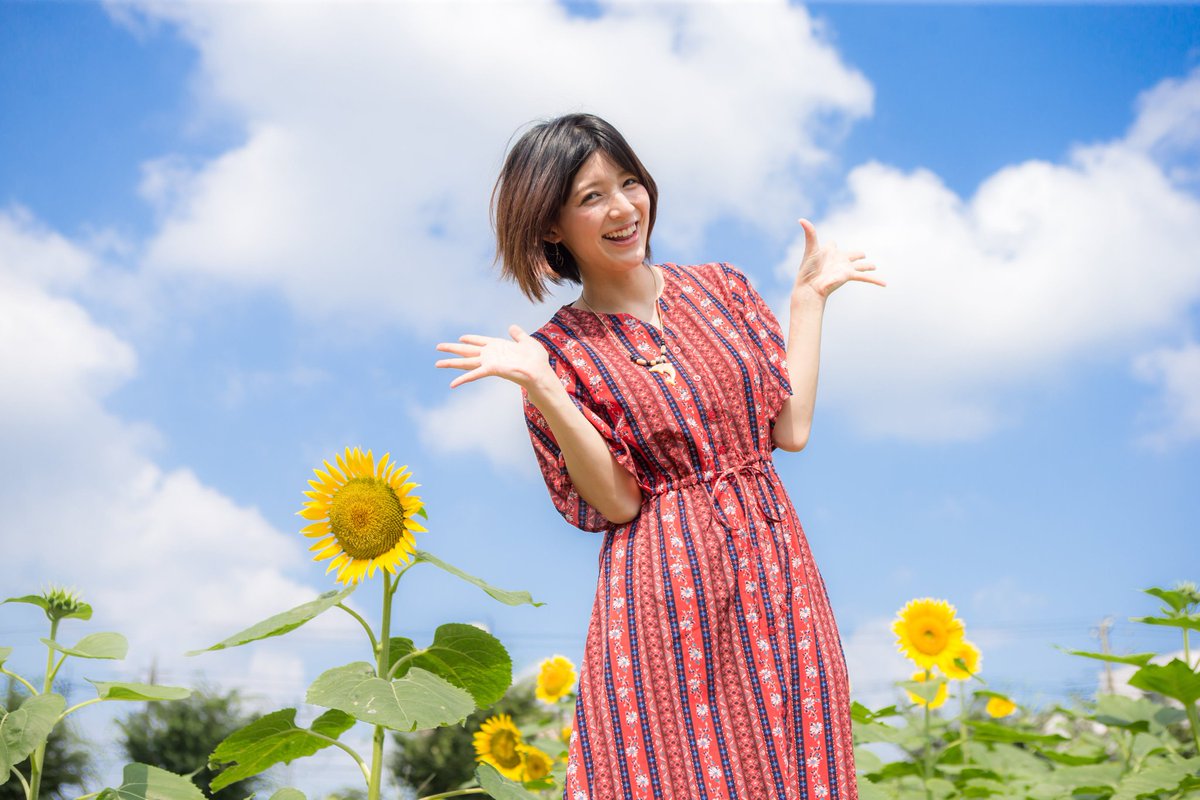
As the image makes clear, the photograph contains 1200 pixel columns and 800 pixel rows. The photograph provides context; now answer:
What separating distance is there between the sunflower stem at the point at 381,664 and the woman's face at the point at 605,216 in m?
0.74

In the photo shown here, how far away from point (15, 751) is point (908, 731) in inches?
101

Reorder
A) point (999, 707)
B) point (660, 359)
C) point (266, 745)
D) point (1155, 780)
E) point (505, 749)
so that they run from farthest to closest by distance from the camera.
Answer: point (999, 707) → point (505, 749) → point (1155, 780) → point (660, 359) → point (266, 745)

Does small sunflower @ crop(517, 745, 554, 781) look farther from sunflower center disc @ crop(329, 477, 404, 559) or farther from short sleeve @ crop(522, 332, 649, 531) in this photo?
sunflower center disc @ crop(329, 477, 404, 559)

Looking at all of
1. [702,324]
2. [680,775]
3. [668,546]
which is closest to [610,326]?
[702,324]

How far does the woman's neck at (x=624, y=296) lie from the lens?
7.83 feet

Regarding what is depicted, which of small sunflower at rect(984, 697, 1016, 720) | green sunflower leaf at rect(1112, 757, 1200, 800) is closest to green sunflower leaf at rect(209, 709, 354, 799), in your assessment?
green sunflower leaf at rect(1112, 757, 1200, 800)

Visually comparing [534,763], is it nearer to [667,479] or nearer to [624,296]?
[667,479]

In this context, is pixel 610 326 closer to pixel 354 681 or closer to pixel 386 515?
pixel 386 515

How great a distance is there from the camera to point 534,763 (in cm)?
328

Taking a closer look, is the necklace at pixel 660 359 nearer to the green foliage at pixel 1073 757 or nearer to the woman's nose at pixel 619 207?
the woman's nose at pixel 619 207

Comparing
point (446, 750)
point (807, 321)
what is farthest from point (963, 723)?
point (446, 750)

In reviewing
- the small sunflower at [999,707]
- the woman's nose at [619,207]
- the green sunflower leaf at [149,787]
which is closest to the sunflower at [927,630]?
the small sunflower at [999,707]

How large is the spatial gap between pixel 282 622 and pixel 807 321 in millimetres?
1205

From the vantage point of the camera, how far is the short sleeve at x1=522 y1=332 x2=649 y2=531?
2.26m
